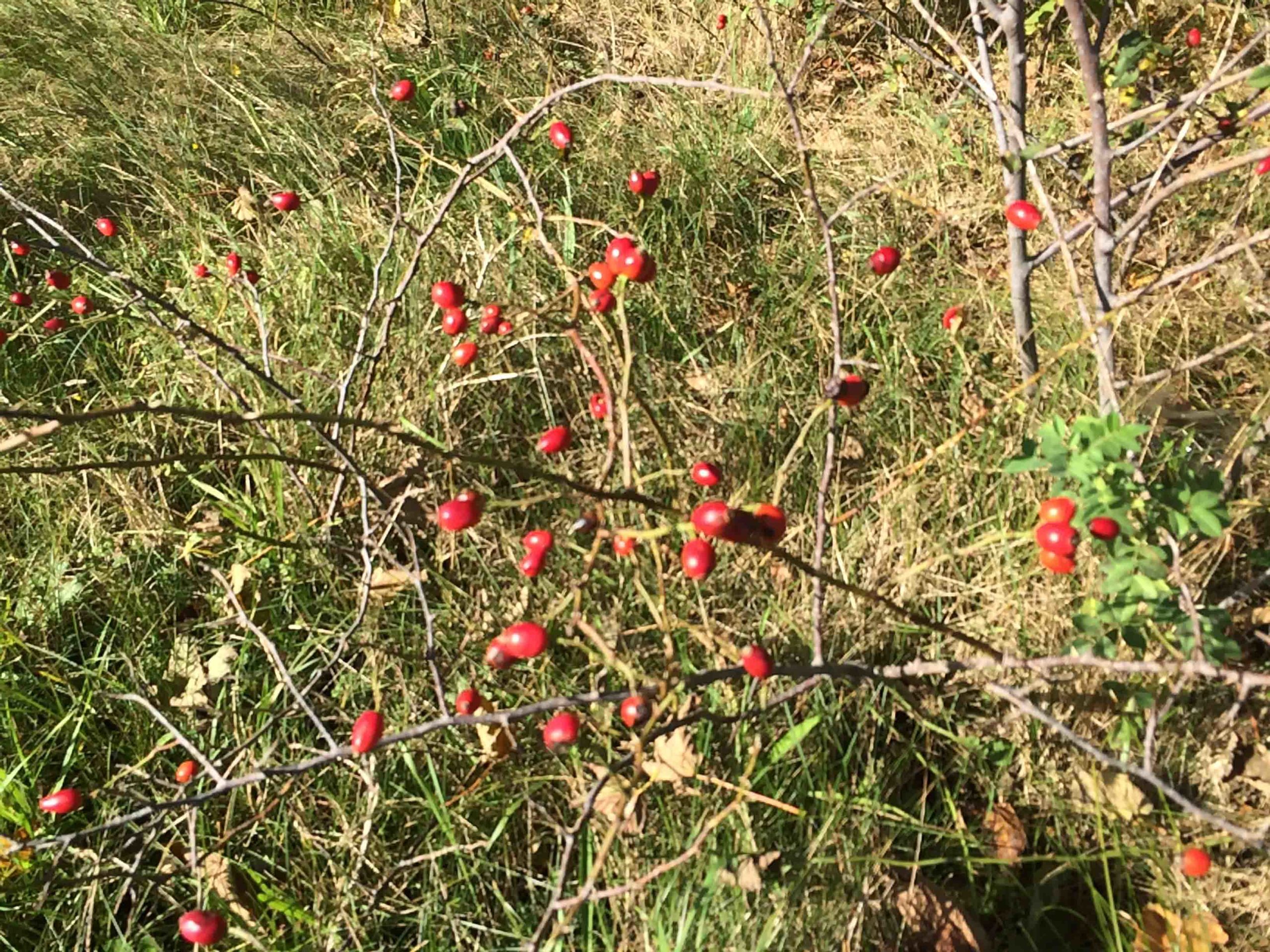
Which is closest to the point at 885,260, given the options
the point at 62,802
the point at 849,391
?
the point at 849,391

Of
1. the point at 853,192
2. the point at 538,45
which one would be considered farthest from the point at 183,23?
the point at 853,192

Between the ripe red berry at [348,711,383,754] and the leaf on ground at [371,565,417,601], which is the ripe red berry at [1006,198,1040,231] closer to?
the ripe red berry at [348,711,383,754]

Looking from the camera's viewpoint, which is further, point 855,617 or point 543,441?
point 855,617

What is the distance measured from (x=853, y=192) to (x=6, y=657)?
7.78 feet

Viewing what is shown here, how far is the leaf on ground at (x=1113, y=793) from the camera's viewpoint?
1455 mm

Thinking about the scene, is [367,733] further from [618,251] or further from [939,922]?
[939,922]

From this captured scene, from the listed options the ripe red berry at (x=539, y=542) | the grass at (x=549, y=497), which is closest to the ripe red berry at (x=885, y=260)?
the grass at (x=549, y=497)

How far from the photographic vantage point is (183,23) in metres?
3.46

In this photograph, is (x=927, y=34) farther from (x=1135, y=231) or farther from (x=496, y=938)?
(x=496, y=938)

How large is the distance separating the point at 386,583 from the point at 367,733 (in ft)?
2.61

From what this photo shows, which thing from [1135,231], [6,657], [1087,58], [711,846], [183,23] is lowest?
[6,657]

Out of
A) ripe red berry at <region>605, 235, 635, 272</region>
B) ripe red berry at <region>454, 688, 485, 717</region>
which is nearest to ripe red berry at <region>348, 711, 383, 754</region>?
ripe red berry at <region>454, 688, 485, 717</region>

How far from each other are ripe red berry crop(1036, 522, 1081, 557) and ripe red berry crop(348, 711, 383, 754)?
2.87ft

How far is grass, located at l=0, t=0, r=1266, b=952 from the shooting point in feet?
4.81
